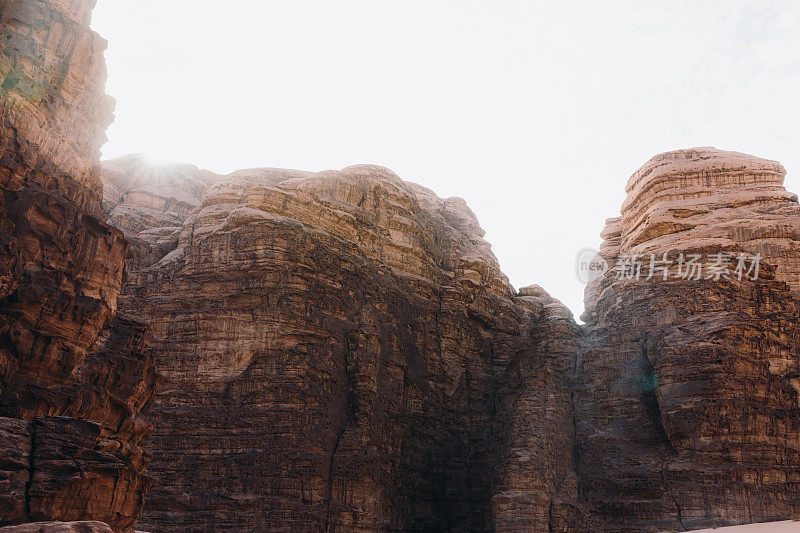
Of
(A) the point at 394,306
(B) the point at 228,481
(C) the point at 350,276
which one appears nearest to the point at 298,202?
(C) the point at 350,276

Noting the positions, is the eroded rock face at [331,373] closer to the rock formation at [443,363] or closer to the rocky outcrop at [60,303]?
the rock formation at [443,363]

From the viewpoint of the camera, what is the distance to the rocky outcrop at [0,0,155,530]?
17422 mm

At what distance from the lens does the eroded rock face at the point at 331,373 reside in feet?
126

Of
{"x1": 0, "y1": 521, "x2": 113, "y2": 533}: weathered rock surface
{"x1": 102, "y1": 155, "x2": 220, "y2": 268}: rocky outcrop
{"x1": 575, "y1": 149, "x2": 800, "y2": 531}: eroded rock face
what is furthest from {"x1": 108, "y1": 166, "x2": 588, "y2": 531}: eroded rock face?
{"x1": 0, "y1": 521, "x2": 113, "y2": 533}: weathered rock surface

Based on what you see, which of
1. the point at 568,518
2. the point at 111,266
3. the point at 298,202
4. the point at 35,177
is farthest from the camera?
the point at 298,202

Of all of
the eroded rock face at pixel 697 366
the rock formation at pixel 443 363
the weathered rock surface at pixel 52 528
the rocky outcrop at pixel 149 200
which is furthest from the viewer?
the rocky outcrop at pixel 149 200

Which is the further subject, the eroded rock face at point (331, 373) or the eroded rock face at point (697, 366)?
the eroded rock face at point (697, 366)

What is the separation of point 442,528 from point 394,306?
1365cm

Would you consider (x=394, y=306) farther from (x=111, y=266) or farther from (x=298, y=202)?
(x=111, y=266)

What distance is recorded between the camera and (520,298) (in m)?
60.2
